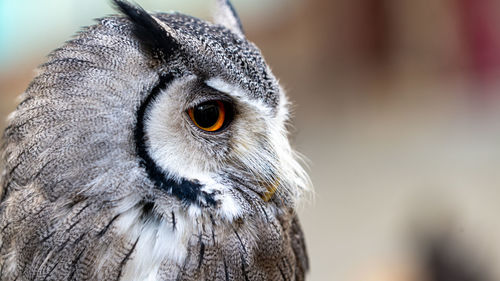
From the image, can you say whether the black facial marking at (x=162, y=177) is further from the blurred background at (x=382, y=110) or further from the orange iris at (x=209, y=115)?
the blurred background at (x=382, y=110)

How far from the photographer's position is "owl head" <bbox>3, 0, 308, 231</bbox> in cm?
112

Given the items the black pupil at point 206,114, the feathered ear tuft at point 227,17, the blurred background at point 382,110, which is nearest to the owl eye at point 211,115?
the black pupil at point 206,114

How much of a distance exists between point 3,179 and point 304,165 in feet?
2.35

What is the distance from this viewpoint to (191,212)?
1.16 m

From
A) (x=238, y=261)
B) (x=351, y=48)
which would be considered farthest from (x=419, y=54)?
(x=238, y=261)

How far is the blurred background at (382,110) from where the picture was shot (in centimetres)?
395

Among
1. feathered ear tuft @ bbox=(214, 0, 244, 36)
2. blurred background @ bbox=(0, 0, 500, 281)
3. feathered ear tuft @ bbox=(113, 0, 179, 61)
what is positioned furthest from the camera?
blurred background @ bbox=(0, 0, 500, 281)

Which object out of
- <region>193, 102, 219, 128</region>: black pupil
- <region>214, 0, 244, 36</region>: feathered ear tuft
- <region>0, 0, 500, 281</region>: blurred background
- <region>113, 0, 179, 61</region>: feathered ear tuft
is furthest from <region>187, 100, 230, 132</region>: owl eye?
<region>0, 0, 500, 281</region>: blurred background

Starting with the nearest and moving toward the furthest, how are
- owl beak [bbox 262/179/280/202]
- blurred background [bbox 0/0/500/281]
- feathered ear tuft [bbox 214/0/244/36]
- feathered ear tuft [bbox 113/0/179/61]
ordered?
feathered ear tuft [bbox 113/0/179/61] < owl beak [bbox 262/179/280/202] < feathered ear tuft [bbox 214/0/244/36] < blurred background [bbox 0/0/500/281]

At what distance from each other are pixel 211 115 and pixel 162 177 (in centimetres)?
16

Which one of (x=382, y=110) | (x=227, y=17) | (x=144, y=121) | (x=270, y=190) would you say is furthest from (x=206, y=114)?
(x=382, y=110)

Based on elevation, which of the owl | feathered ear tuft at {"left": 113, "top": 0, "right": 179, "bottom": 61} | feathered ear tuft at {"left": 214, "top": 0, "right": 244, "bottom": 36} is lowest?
the owl

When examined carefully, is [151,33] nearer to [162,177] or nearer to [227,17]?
[162,177]

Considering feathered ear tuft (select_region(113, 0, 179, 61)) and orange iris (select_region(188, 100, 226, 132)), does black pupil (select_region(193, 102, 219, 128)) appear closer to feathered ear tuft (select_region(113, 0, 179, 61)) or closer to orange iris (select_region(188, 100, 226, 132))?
orange iris (select_region(188, 100, 226, 132))
